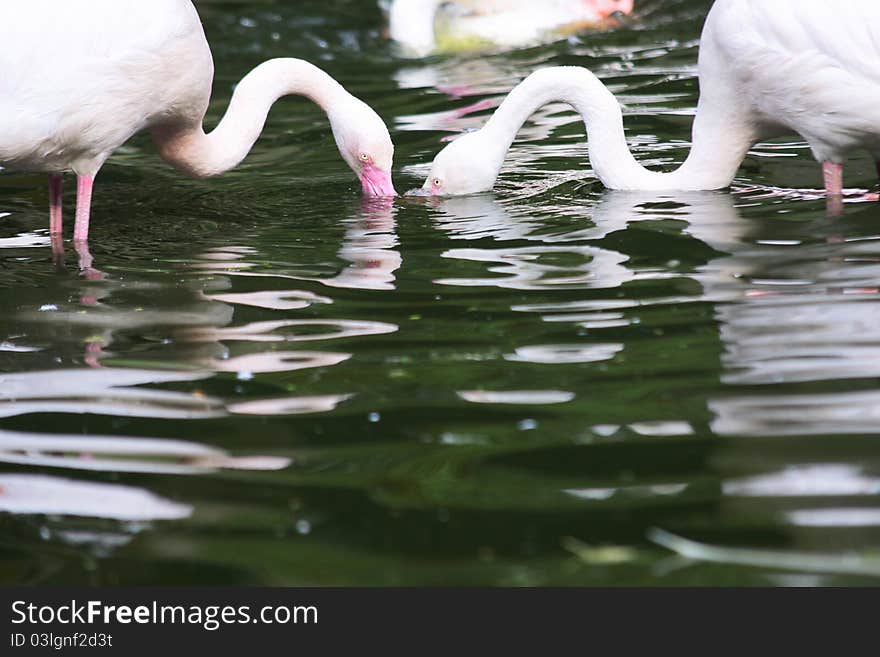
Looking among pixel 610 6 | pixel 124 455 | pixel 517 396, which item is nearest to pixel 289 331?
pixel 517 396

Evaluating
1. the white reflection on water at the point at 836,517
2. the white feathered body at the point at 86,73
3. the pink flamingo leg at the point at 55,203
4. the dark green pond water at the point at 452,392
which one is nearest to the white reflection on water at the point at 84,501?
the dark green pond water at the point at 452,392

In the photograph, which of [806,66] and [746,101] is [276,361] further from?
[746,101]

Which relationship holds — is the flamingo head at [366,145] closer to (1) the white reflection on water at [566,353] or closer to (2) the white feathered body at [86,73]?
(2) the white feathered body at [86,73]

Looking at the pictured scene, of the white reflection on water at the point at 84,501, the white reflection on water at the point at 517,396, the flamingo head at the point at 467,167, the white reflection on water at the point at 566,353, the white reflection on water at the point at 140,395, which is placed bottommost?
the white reflection on water at the point at 84,501

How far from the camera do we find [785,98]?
655cm

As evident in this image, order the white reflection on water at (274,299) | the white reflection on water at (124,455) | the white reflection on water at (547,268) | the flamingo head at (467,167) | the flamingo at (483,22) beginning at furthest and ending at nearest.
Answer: the flamingo at (483,22)
the flamingo head at (467,167)
the white reflection on water at (547,268)
the white reflection on water at (274,299)
the white reflection on water at (124,455)

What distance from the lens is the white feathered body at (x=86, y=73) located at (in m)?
6.12

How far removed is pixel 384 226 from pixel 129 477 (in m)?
3.41

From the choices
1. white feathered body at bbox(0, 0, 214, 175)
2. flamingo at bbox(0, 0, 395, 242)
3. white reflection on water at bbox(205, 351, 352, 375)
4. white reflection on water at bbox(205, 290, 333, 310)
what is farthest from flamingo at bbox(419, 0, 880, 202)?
white reflection on water at bbox(205, 351, 352, 375)

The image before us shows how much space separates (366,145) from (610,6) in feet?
21.4

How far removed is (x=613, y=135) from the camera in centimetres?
716

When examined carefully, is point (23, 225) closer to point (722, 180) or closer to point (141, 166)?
point (141, 166)

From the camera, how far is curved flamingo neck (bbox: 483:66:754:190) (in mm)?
6992

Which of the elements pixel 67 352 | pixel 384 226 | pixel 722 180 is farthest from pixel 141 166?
pixel 67 352
